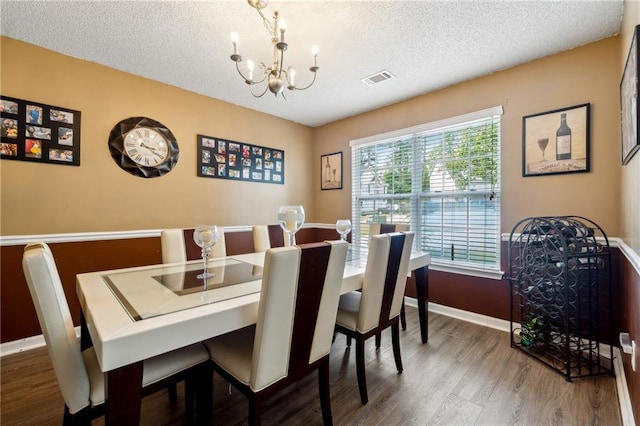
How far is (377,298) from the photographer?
1814mm

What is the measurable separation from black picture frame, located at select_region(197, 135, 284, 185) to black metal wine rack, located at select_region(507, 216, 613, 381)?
3111mm

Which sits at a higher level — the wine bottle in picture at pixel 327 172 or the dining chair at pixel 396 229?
the wine bottle in picture at pixel 327 172

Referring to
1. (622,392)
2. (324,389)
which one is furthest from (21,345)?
(622,392)

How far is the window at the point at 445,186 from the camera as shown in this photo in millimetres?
2902

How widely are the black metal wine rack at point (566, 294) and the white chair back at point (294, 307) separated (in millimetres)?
1764

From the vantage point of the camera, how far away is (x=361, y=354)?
68.4 inches

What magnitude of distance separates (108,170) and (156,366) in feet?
7.58

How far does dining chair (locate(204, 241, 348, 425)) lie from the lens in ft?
3.77

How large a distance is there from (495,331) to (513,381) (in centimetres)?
89

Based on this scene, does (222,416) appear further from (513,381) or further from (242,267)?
(513,381)

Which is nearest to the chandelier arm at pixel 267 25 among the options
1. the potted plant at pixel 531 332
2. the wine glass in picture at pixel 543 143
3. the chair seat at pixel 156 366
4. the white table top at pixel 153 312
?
the white table top at pixel 153 312

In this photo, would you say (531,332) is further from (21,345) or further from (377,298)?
(21,345)

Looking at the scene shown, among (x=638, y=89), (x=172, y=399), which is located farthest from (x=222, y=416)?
(x=638, y=89)

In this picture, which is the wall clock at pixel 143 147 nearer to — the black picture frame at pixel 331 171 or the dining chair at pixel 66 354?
the dining chair at pixel 66 354
